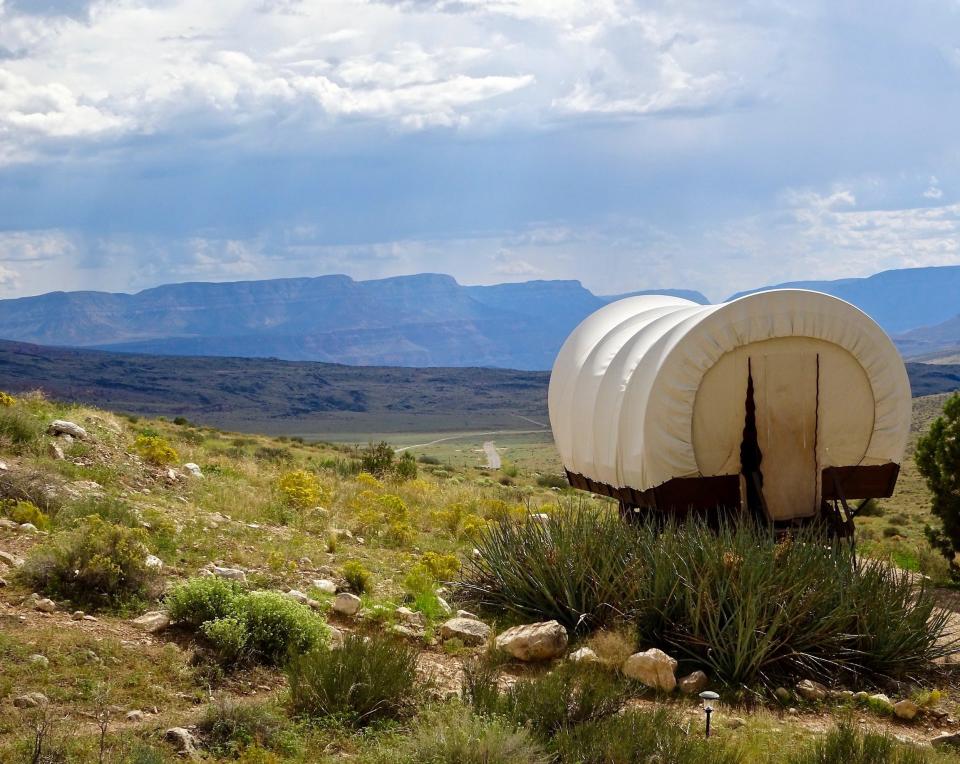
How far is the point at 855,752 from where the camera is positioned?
5914 mm

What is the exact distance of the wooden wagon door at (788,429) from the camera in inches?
436

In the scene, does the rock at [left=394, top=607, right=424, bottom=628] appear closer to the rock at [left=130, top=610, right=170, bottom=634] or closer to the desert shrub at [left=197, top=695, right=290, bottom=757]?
the rock at [left=130, top=610, right=170, bottom=634]

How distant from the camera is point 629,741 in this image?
577 cm

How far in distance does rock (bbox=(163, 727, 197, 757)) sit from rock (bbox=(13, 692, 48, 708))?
0.92 m

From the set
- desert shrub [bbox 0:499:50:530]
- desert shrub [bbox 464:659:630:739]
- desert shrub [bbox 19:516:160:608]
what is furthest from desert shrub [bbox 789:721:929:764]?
desert shrub [bbox 0:499:50:530]

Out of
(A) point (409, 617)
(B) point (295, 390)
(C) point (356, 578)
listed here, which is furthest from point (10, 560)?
(B) point (295, 390)

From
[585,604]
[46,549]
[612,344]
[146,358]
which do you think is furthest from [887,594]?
[146,358]

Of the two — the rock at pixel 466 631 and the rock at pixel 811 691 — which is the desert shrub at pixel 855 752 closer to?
the rock at pixel 811 691

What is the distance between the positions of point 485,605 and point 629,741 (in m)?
4.34

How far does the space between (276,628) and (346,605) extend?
1.41 metres

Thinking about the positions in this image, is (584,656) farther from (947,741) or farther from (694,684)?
(947,741)

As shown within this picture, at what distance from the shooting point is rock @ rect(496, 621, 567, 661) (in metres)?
8.29

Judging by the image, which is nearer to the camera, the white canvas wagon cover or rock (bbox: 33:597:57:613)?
rock (bbox: 33:597:57:613)

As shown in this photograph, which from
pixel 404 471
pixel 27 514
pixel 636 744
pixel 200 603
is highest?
pixel 27 514
